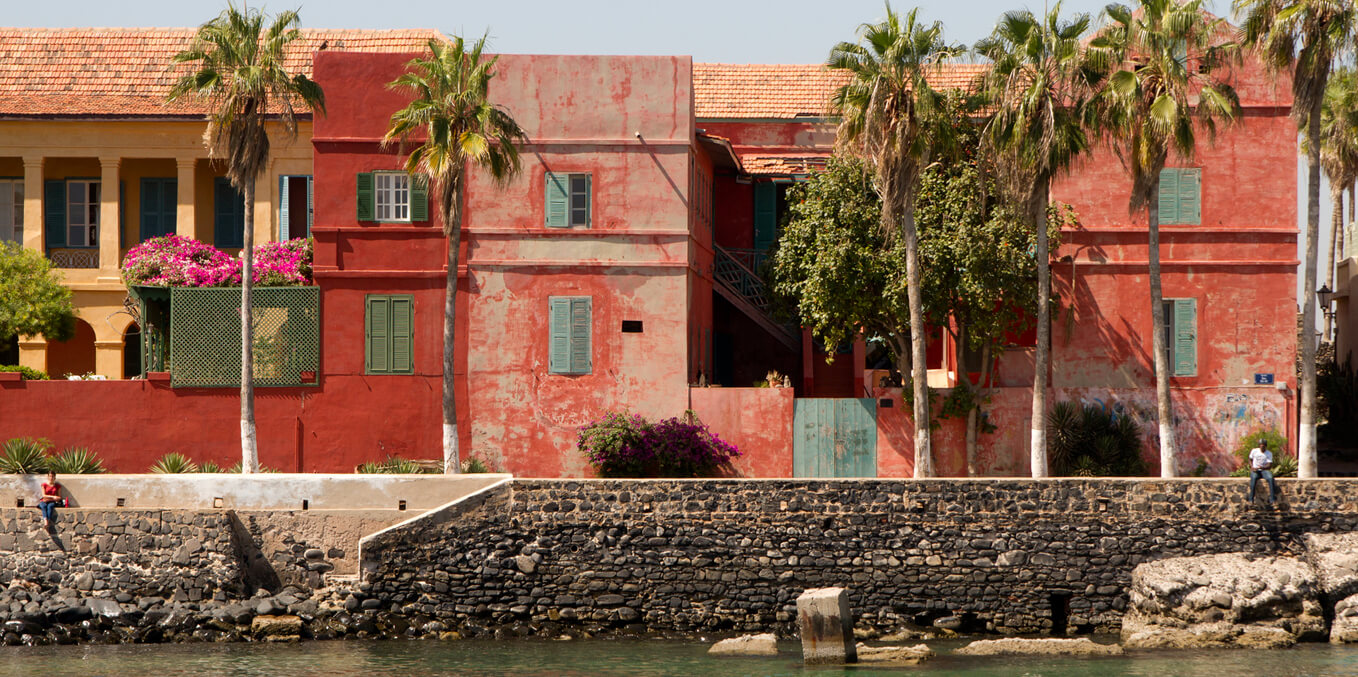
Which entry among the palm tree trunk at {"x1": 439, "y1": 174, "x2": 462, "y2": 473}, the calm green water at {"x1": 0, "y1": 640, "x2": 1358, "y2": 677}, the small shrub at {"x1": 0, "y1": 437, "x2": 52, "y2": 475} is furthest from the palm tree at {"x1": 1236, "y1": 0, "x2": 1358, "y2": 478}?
the small shrub at {"x1": 0, "y1": 437, "x2": 52, "y2": 475}

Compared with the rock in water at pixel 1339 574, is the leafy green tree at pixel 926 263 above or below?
above

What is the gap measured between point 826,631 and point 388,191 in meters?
12.8

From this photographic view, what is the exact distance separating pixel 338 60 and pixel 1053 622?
664 inches

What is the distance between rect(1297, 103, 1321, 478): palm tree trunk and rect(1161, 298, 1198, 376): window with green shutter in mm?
3318

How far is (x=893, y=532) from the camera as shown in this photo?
23641 mm

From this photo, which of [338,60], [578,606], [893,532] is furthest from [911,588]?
[338,60]

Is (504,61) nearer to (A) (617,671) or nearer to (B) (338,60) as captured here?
(B) (338,60)

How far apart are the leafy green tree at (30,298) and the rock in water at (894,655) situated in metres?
19.4

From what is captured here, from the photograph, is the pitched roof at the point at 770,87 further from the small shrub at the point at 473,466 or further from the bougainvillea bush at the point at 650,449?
the small shrub at the point at 473,466

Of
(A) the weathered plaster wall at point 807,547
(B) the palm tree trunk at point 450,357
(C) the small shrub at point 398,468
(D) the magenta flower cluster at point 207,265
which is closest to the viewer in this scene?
(A) the weathered plaster wall at point 807,547

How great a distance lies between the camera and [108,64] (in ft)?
114

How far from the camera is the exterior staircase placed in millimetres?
31078

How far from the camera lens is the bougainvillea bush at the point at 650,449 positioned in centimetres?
2642

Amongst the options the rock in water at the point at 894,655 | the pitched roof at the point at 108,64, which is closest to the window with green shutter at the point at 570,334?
the rock in water at the point at 894,655
